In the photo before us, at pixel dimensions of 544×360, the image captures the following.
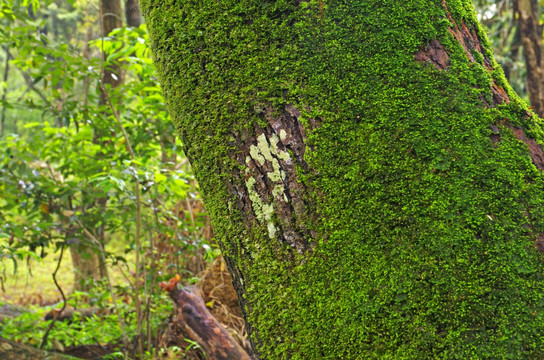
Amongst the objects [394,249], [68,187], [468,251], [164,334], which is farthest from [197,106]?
[164,334]

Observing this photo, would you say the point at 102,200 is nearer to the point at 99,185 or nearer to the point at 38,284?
the point at 99,185

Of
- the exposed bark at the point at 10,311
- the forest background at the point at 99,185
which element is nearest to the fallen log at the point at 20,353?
the forest background at the point at 99,185

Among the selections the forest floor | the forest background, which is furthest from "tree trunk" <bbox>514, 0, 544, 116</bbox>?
the forest floor

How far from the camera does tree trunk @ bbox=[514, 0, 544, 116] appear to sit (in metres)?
5.99

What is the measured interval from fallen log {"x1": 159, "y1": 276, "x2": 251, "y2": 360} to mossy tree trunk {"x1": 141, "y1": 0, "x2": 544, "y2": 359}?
2.58 metres

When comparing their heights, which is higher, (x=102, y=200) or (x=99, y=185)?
(x=102, y=200)

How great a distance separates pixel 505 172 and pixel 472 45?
0.40 m

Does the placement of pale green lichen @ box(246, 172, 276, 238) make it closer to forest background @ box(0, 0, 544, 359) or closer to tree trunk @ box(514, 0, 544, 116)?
forest background @ box(0, 0, 544, 359)

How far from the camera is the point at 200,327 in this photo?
11.8 feet

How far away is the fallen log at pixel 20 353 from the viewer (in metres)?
3.11

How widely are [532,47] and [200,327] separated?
19.5ft

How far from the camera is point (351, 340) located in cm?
96

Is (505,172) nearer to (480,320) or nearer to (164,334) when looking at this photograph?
(480,320)

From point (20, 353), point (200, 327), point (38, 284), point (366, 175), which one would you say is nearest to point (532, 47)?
point (200, 327)
